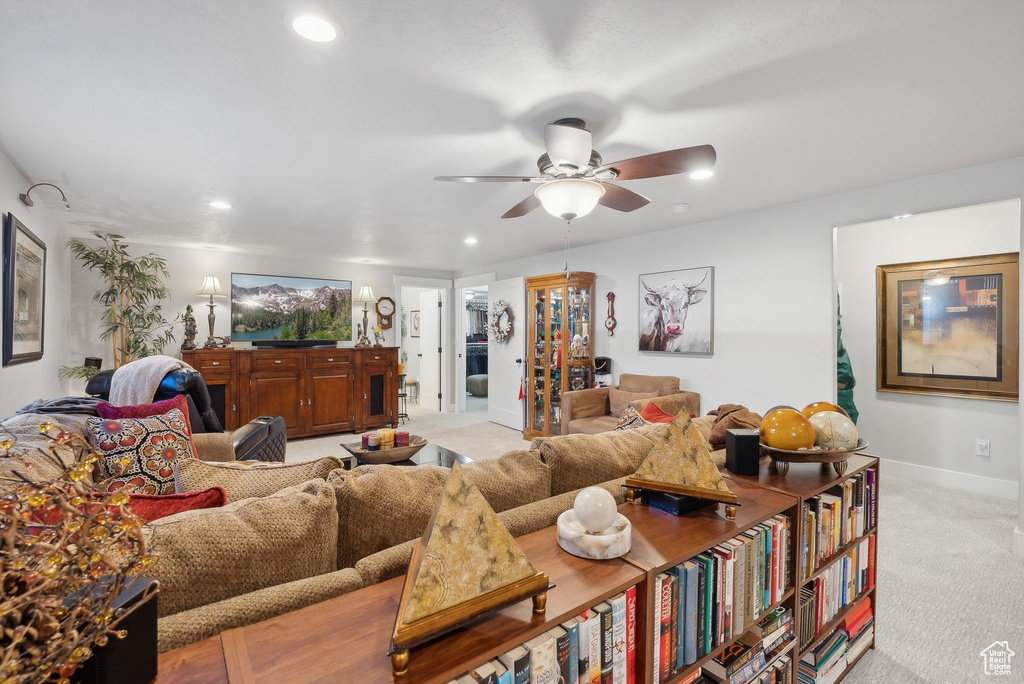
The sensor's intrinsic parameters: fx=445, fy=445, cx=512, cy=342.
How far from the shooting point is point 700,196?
11.2 feet

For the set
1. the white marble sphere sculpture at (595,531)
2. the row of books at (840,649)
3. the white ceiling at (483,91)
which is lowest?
the row of books at (840,649)

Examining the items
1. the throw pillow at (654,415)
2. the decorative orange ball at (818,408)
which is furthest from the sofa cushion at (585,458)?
the throw pillow at (654,415)

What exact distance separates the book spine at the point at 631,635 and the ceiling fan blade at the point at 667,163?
1.65m

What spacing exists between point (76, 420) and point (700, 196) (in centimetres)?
397

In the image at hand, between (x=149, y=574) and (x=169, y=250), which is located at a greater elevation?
(x=169, y=250)

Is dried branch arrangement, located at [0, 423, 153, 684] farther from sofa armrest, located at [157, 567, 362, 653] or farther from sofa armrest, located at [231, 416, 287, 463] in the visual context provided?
sofa armrest, located at [231, 416, 287, 463]

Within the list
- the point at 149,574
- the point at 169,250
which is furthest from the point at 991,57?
the point at 169,250

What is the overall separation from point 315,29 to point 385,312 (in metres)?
5.42

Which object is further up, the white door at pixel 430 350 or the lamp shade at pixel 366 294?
the lamp shade at pixel 366 294

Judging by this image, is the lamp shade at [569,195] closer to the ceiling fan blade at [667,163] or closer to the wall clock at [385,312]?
the ceiling fan blade at [667,163]

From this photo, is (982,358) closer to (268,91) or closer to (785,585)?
(785,585)

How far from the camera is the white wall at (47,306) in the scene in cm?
272

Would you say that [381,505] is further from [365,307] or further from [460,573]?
[365,307]

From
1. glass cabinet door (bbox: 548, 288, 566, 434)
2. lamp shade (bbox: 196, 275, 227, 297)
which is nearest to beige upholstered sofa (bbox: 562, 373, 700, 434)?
glass cabinet door (bbox: 548, 288, 566, 434)
